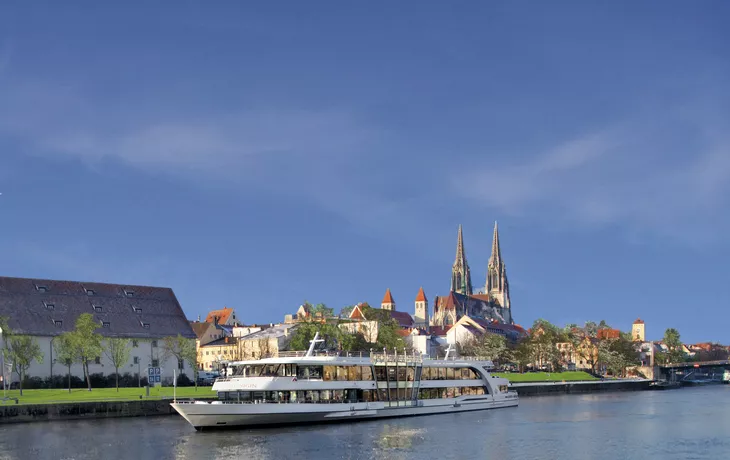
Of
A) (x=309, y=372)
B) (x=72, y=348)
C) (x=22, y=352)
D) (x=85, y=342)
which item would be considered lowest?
(x=309, y=372)

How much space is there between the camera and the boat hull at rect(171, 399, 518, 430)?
56.9 meters

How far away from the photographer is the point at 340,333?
105750 mm

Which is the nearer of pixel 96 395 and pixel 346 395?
pixel 346 395

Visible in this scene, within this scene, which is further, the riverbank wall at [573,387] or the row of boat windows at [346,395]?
the riverbank wall at [573,387]

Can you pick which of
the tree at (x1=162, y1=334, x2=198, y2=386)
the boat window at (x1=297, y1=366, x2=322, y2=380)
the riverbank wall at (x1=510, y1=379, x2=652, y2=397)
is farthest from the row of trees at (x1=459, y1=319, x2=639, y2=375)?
the boat window at (x1=297, y1=366, x2=322, y2=380)

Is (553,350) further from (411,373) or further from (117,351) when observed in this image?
(117,351)

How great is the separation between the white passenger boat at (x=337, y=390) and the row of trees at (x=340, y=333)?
858 inches

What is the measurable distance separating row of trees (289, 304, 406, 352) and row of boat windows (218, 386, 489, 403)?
21819mm

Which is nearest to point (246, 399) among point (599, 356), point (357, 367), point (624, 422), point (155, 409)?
point (357, 367)

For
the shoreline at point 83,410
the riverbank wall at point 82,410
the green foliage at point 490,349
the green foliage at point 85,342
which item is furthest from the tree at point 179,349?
the green foliage at point 490,349

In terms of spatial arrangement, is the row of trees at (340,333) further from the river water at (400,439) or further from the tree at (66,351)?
the river water at (400,439)

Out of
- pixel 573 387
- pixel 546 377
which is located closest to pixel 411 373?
pixel 573 387

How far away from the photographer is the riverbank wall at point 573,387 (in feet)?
386

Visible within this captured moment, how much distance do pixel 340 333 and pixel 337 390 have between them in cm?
4077
